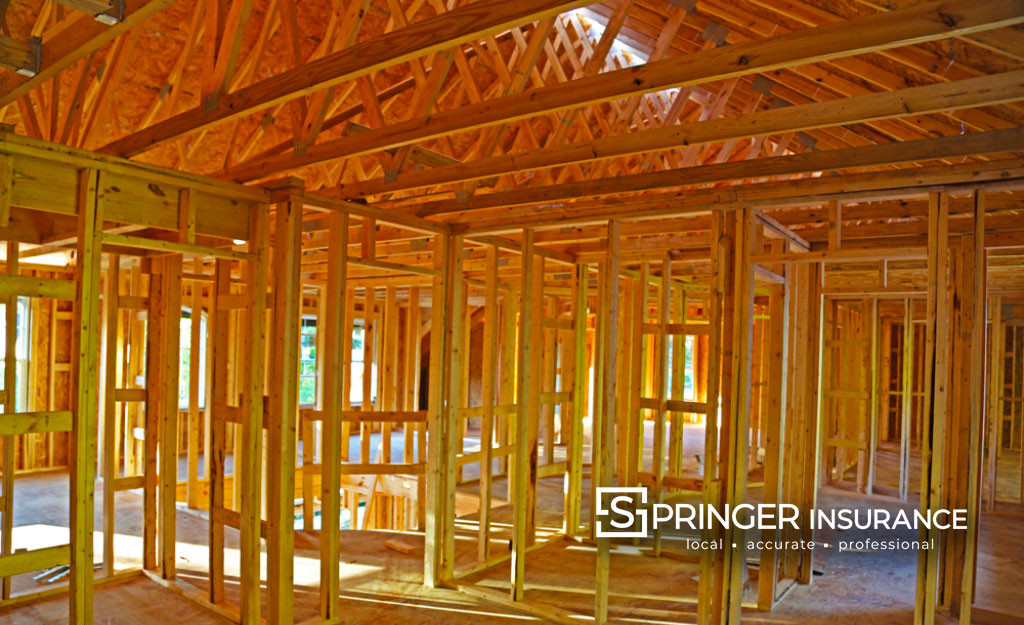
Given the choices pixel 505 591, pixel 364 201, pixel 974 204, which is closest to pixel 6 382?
pixel 364 201

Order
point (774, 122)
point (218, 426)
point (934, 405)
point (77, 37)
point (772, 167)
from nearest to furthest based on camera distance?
point (77, 37), point (774, 122), point (934, 405), point (772, 167), point (218, 426)

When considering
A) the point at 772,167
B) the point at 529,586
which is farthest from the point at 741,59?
the point at 529,586

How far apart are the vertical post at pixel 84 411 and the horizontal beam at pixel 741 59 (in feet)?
5.15

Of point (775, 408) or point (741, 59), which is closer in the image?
point (741, 59)

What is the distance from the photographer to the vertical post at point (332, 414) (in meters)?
4.64

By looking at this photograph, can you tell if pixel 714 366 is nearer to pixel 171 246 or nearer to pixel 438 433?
pixel 438 433

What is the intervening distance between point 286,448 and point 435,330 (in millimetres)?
1657

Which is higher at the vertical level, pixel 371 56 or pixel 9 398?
pixel 371 56

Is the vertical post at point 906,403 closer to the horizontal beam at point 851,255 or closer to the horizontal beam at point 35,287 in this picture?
the horizontal beam at point 851,255

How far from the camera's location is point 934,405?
373cm

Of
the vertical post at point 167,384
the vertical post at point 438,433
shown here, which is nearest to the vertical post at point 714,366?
the vertical post at point 438,433

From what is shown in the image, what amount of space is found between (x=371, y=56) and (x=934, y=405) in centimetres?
341

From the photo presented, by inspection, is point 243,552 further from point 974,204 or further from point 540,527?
point 974,204

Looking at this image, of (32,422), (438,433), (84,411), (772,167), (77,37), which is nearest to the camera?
(77,37)
